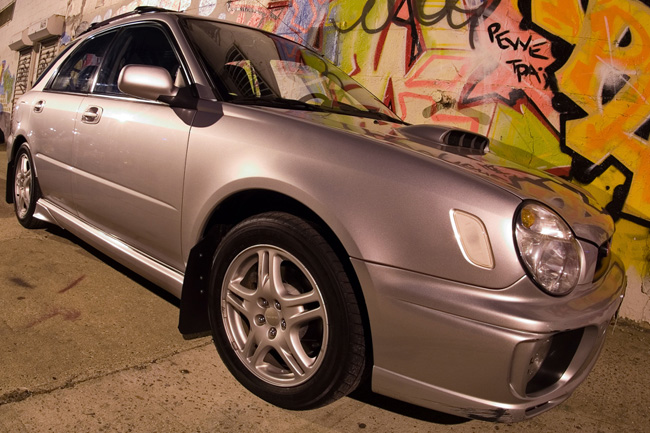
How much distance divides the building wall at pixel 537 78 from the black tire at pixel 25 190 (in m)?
3.45

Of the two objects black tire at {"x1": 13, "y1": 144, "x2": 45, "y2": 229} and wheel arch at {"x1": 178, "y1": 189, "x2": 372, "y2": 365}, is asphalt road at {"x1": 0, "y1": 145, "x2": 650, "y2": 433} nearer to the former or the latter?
wheel arch at {"x1": 178, "y1": 189, "x2": 372, "y2": 365}

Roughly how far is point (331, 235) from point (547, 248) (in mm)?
747

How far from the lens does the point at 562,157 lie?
442cm

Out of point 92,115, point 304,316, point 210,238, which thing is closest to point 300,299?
point 304,316

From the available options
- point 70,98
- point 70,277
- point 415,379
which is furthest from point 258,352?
point 70,98

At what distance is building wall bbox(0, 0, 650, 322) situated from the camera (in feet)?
13.2

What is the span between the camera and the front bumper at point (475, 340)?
1652 millimetres

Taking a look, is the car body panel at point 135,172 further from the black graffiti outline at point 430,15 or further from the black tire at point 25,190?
the black graffiti outline at point 430,15

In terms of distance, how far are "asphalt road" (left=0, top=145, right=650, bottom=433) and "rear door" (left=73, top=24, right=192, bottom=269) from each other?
0.40 metres

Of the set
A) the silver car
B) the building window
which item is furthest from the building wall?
the building window

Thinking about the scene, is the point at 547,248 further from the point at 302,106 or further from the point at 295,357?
the point at 302,106

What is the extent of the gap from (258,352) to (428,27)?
4.20 m

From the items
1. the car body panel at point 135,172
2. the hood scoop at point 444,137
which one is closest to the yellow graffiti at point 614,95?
the hood scoop at point 444,137

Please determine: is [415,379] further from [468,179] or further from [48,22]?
[48,22]
